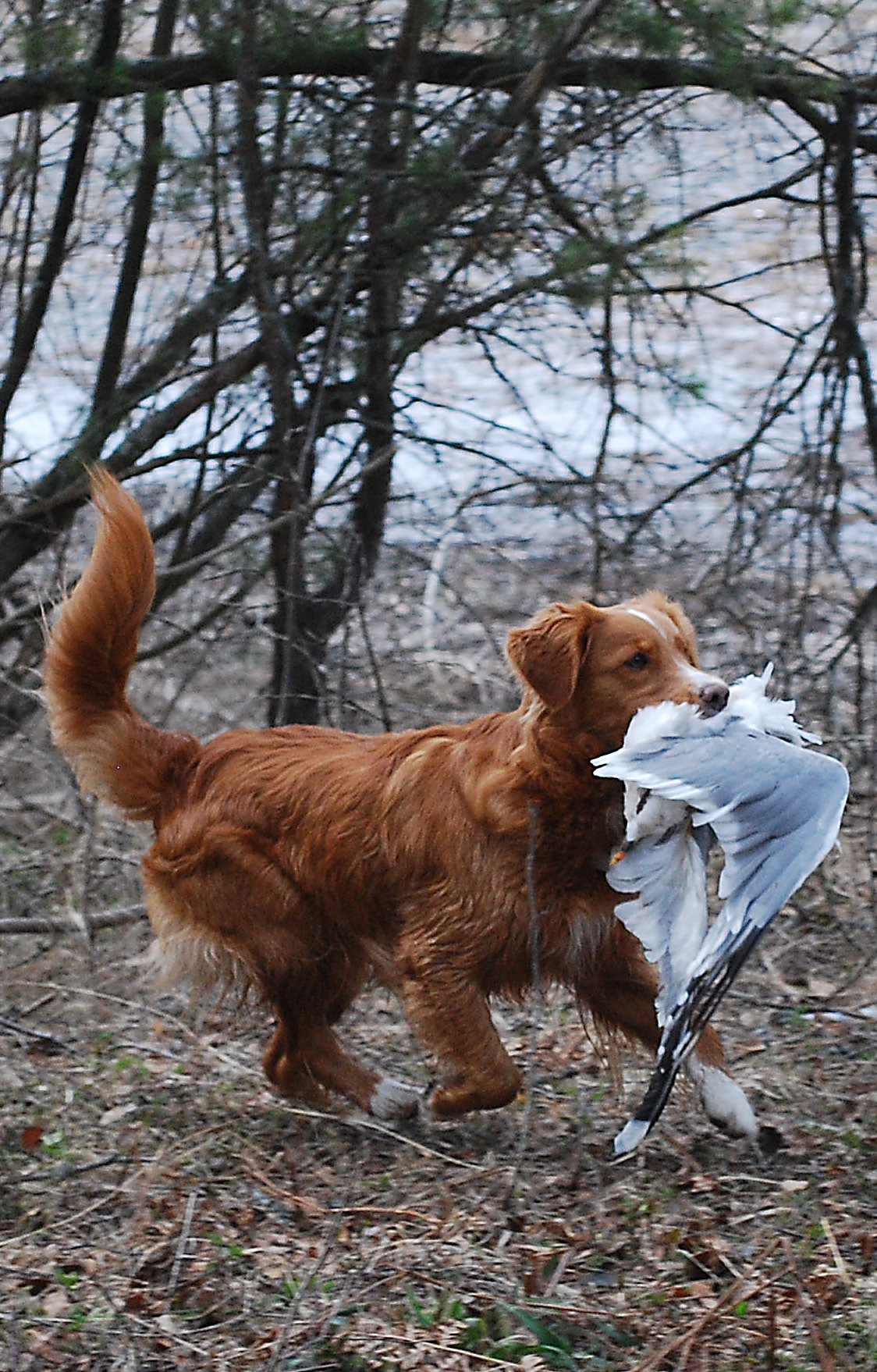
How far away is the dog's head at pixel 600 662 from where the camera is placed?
4.52 m

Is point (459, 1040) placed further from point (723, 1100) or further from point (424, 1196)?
point (723, 1100)

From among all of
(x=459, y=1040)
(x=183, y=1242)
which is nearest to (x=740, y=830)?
(x=459, y=1040)

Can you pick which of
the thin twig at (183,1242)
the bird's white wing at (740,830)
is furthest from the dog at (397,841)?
the thin twig at (183,1242)

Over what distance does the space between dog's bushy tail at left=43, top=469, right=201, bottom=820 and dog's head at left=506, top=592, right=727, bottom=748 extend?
119cm

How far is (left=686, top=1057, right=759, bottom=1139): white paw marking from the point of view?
448 cm

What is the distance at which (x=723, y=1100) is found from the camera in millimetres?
4492

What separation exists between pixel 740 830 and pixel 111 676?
7.25ft

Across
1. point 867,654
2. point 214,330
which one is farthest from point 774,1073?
point 214,330

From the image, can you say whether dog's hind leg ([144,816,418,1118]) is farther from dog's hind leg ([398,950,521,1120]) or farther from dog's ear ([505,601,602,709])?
dog's ear ([505,601,602,709])

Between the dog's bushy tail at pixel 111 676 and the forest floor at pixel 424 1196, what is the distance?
78 centimetres

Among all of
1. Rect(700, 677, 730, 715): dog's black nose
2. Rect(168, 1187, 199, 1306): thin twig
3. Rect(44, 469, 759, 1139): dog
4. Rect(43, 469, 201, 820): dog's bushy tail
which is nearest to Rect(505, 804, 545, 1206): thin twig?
Rect(44, 469, 759, 1139): dog

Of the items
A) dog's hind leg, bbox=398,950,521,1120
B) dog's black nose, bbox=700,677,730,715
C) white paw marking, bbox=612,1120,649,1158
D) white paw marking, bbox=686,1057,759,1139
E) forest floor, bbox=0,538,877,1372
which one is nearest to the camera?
forest floor, bbox=0,538,877,1372

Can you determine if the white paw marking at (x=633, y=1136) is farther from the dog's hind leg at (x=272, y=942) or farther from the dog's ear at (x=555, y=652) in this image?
the dog's hind leg at (x=272, y=942)

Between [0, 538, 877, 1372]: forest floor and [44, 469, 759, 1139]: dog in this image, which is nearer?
[0, 538, 877, 1372]: forest floor
